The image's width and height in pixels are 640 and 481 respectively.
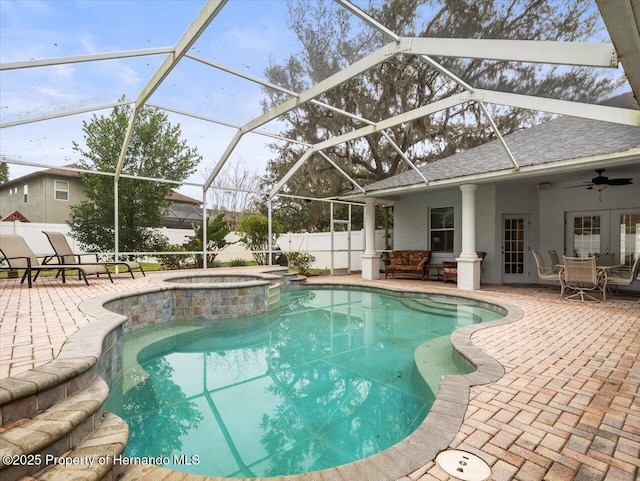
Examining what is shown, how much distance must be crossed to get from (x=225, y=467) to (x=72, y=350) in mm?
1560

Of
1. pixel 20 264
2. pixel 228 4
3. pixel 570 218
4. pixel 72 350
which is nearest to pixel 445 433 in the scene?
pixel 72 350

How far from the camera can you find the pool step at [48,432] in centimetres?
170

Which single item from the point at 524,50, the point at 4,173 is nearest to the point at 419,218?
the point at 524,50

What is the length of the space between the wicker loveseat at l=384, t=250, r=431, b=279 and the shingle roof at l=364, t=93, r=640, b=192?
9.03 ft

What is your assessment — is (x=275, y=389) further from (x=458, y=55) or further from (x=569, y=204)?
(x=569, y=204)

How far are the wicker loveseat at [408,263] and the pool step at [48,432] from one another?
1079 cm

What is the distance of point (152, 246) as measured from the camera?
44.3 ft

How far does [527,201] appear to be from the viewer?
36.8 ft

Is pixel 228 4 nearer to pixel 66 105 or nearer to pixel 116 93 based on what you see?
pixel 116 93

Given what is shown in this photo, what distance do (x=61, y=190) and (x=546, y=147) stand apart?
17.7 meters

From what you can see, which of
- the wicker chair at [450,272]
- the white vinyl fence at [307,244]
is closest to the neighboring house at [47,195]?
the white vinyl fence at [307,244]

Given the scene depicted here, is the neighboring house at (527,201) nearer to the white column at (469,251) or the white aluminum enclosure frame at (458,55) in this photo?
the white column at (469,251)

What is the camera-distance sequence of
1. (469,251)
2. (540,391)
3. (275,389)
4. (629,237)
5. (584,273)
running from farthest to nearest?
(469,251)
(629,237)
(584,273)
(275,389)
(540,391)

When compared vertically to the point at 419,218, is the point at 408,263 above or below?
below
